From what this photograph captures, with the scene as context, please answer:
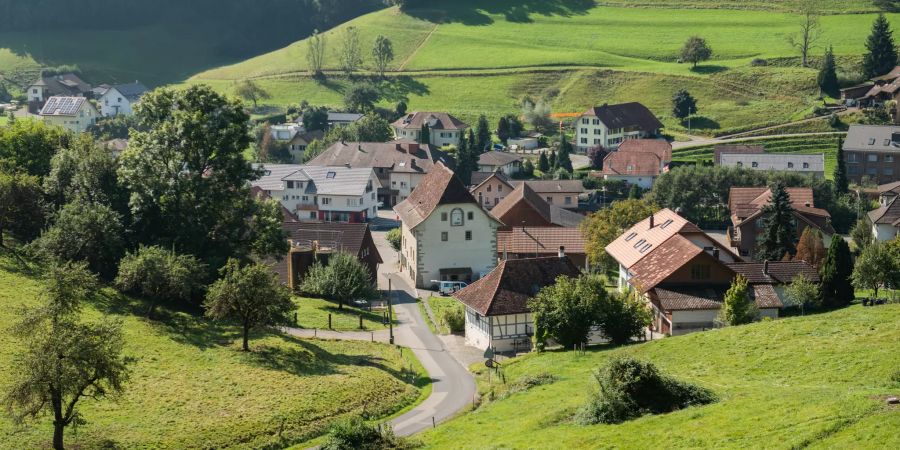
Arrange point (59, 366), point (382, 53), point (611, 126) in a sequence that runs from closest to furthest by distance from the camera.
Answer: point (59, 366)
point (611, 126)
point (382, 53)

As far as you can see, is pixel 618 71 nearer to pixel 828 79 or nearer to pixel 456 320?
pixel 828 79

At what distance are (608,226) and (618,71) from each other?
96.3 m

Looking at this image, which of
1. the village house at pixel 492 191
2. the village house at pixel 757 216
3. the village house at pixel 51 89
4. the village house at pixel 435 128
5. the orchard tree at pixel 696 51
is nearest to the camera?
the village house at pixel 757 216

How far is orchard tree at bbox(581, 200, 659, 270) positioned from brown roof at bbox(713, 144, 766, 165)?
46.0 meters

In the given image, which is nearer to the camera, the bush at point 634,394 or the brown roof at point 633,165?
the bush at point 634,394

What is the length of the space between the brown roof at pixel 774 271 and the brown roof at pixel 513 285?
34.7 feet

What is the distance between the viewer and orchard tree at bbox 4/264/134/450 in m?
38.2

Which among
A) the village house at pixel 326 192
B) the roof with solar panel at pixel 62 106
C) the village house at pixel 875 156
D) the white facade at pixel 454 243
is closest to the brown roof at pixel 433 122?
the village house at pixel 326 192

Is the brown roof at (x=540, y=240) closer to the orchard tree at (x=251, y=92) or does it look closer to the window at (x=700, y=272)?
the window at (x=700, y=272)

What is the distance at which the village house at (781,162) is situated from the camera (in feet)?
404

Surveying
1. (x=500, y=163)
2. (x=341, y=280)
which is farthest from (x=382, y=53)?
(x=341, y=280)

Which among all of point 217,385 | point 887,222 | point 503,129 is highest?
point 503,129

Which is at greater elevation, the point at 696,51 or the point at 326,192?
the point at 696,51

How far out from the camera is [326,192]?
Answer: 11325 centimetres
